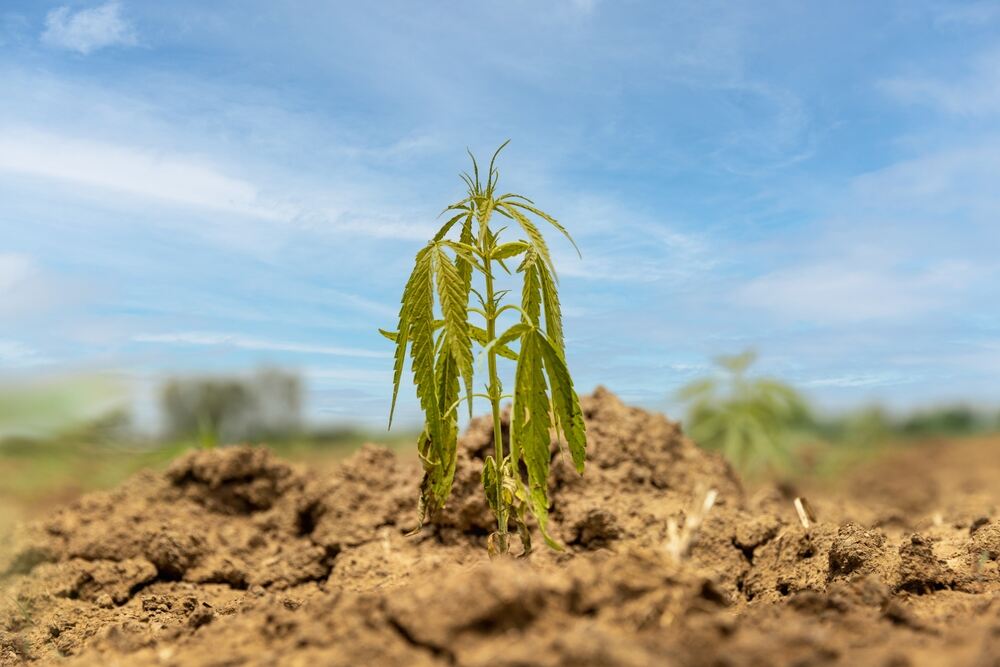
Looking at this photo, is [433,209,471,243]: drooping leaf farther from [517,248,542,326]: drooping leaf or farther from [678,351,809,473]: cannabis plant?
[678,351,809,473]: cannabis plant

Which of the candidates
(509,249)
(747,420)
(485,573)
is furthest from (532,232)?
(747,420)

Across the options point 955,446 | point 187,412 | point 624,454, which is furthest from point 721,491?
point 955,446

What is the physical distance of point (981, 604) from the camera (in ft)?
10.3

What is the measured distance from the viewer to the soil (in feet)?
7.21

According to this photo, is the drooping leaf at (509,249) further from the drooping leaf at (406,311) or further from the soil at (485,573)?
the soil at (485,573)

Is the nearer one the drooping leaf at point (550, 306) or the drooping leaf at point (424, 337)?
the drooping leaf at point (424, 337)

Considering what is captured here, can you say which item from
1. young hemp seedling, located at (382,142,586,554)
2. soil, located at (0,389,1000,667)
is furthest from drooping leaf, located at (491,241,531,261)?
soil, located at (0,389,1000,667)

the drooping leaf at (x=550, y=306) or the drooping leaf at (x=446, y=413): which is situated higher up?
the drooping leaf at (x=550, y=306)

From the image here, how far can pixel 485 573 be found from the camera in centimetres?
227

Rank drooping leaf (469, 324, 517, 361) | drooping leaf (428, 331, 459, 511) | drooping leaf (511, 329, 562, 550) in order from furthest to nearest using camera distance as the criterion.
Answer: drooping leaf (469, 324, 517, 361)
drooping leaf (428, 331, 459, 511)
drooping leaf (511, 329, 562, 550)

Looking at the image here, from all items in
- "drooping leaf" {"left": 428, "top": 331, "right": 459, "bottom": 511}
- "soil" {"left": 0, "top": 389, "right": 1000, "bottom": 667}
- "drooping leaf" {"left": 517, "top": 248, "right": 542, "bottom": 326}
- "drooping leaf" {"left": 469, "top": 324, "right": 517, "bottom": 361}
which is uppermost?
"drooping leaf" {"left": 517, "top": 248, "right": 542, "bottom": 326}

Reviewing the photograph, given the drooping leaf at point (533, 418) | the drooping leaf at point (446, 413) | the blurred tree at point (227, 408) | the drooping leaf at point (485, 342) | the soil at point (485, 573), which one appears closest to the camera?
the soil at point (485, 573)

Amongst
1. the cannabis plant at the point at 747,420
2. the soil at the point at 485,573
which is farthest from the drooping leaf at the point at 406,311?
the cannabis plant at the point at 747,420

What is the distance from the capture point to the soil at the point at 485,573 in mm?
2197
